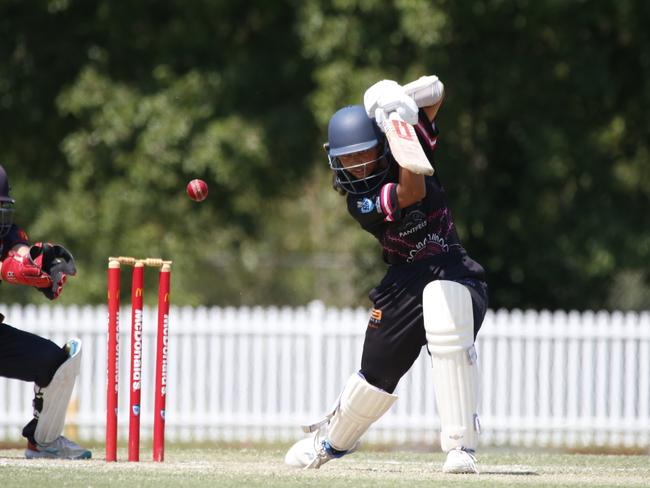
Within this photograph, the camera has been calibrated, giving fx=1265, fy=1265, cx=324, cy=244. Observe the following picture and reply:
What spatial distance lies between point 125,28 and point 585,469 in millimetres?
9524

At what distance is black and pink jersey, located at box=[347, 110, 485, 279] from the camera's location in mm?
5828

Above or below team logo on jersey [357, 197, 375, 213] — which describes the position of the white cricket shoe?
below

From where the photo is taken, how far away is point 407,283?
5.93 meters

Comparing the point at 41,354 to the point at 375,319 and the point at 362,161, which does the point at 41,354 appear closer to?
the point at 375,319

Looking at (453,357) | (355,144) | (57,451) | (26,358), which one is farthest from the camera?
(57,451)

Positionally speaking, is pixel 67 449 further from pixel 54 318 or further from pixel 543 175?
pixel 543 175

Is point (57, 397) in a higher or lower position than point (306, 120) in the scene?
lower

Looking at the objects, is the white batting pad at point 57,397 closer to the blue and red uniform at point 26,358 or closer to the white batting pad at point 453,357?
the blue and red uniform at point 26,358

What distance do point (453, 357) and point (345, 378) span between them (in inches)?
234

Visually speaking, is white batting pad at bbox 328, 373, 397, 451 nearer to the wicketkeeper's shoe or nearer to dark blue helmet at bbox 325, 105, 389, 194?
dark blue helmet at bbox 325, 105, 389, 194

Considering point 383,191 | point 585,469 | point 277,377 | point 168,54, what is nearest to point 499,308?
point 277,377

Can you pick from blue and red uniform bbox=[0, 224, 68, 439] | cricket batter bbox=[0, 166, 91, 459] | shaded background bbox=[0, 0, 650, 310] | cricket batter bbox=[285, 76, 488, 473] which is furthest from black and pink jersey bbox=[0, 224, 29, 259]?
shaded background bbox=[0, 0, 650, 310]

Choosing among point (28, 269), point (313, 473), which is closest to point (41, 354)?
point (28, 269)

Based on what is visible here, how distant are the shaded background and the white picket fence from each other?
205 centimetres
